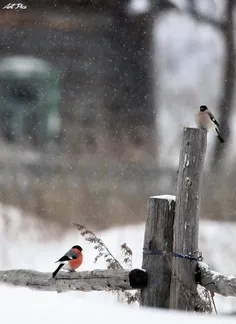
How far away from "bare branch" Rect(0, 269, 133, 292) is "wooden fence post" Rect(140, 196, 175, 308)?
3.3 inches

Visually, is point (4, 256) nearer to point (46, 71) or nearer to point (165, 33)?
point (46, 71)

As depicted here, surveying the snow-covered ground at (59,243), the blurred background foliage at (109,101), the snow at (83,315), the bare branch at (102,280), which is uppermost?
the blurred background foliage at (109,101)

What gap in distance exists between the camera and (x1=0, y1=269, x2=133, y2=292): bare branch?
94.3 inches

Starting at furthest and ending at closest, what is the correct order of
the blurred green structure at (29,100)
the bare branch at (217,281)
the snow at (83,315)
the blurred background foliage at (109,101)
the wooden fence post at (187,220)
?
the blurred green structure at (29,100), the blurred background foliage at (109,101), the wooden fence post at (187,220), the bare branch at (217,281), the snow at (83,315)

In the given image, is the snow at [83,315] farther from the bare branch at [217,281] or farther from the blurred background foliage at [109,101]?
the blurred background foliage at [109,101]

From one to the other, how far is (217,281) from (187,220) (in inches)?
10.0

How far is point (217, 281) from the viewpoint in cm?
221

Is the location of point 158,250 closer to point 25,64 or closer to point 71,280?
point 71,280

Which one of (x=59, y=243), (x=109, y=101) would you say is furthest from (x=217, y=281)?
(x=109, y=101)

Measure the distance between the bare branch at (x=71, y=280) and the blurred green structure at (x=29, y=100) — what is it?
5.01 meters

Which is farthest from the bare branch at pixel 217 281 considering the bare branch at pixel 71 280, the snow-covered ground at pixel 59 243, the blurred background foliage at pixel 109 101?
the blurred background foliage at pixel 109 101

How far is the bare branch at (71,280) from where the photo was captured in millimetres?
2395

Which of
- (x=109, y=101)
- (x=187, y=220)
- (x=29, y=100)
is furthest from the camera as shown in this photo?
(x=29, y=100)

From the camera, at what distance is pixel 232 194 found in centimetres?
747
